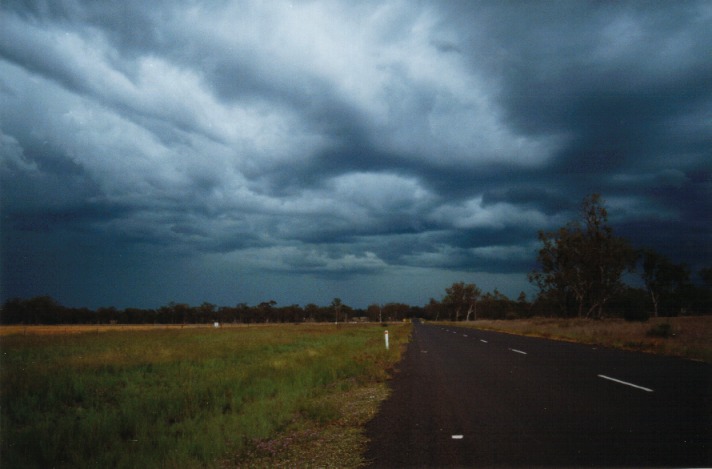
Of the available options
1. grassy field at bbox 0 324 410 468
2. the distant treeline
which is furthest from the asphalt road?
the distant treeline

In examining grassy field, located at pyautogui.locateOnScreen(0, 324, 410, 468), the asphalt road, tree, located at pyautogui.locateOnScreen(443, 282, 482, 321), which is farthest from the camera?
tree, located at pyautogui.locateOnScreen(443, 282, 482, 321)

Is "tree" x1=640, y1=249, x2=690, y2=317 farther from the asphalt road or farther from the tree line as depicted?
the asphalt road

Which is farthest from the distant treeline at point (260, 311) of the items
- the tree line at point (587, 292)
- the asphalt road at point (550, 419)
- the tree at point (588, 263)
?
the asphalt road at point (550, 419)

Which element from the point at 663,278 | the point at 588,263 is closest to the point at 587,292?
the point at 588,263

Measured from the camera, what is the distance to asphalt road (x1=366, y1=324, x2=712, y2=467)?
515cm

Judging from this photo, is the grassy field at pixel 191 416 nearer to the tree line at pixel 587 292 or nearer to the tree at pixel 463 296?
the tree line at pixel 587 292

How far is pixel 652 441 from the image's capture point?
5523mm

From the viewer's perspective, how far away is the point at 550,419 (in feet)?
22.6

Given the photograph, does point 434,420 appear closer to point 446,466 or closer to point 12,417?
point 446,466

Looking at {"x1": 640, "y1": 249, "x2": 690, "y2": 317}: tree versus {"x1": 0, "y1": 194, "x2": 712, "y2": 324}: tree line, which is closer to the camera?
{"x1": 0, "y1": 194, "x2": 712, "y2": 324}: tree line

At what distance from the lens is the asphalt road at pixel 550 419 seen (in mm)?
5152

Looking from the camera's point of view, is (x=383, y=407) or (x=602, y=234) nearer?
(x=383, y=407)

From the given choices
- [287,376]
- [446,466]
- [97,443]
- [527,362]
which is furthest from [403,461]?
[527,362]

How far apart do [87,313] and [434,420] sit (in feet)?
613
